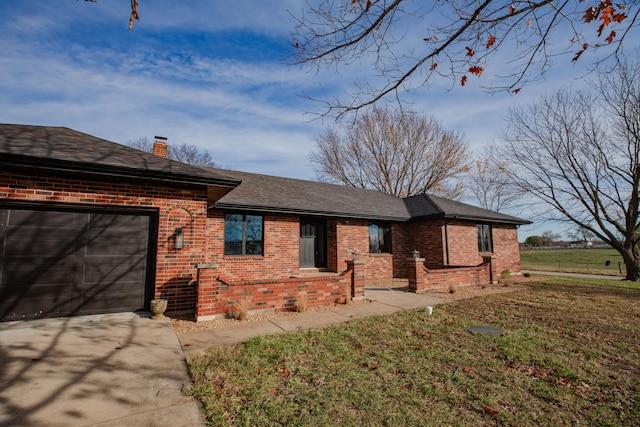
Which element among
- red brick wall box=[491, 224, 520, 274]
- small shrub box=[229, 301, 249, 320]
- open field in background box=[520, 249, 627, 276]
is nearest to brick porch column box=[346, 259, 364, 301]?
small shrub box=[229, 301, 249, 320]

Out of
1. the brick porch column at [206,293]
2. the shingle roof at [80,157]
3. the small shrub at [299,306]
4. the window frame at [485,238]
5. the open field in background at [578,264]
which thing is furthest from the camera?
the open field in background at [578,264]

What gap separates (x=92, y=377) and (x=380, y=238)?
12749 millimetres

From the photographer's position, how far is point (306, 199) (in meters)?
13.4

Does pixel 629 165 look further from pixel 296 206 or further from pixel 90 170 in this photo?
pixel 90 170

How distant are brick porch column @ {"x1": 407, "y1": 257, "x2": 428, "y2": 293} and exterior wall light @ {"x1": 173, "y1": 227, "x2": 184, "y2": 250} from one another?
7.38 metres

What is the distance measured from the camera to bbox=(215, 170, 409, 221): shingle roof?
11156mm

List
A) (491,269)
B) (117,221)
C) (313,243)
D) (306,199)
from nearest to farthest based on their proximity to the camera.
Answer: (117,221) → (491,269) → (313,243) → (306,199)

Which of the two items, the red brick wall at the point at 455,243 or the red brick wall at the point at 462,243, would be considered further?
the red brick wall at the point at 462,243

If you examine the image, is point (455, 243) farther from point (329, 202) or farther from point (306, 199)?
point (306, 199)

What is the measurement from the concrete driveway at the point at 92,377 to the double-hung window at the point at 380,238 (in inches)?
419

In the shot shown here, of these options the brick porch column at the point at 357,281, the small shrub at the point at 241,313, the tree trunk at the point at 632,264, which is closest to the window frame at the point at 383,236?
the brick porch column at the point at 357,281

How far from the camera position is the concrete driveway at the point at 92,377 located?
2.74 m

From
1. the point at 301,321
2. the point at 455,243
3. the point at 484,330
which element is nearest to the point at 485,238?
the point at 455,243

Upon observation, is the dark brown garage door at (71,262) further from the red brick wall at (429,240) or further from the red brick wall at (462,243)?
the red brick wall at (462,243)
